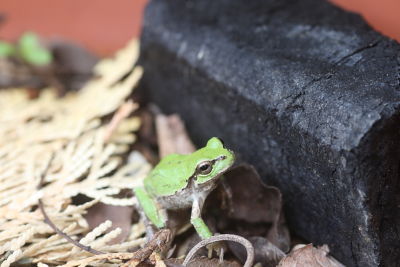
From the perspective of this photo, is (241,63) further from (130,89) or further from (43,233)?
(43,233)

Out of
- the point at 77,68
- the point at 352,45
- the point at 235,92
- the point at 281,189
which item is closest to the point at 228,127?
the point at 235,92

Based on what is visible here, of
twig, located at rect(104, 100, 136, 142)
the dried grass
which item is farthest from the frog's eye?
twig, located at rect(104, 100, 136, 142)

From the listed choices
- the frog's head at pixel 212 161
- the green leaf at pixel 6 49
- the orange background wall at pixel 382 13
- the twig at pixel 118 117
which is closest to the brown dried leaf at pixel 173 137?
the twig at pixel 118 117

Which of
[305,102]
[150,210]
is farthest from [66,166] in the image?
[305,102]

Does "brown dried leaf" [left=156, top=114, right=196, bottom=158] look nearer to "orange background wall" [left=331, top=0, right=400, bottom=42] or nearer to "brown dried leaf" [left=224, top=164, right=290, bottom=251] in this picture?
"brown dried leaf" [left=224, top=164, right=290, bottom=251]

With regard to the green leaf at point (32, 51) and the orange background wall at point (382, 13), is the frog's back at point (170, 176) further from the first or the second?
the green leaf at point (32, 51)

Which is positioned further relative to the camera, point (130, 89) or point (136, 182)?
point (130, 89)
